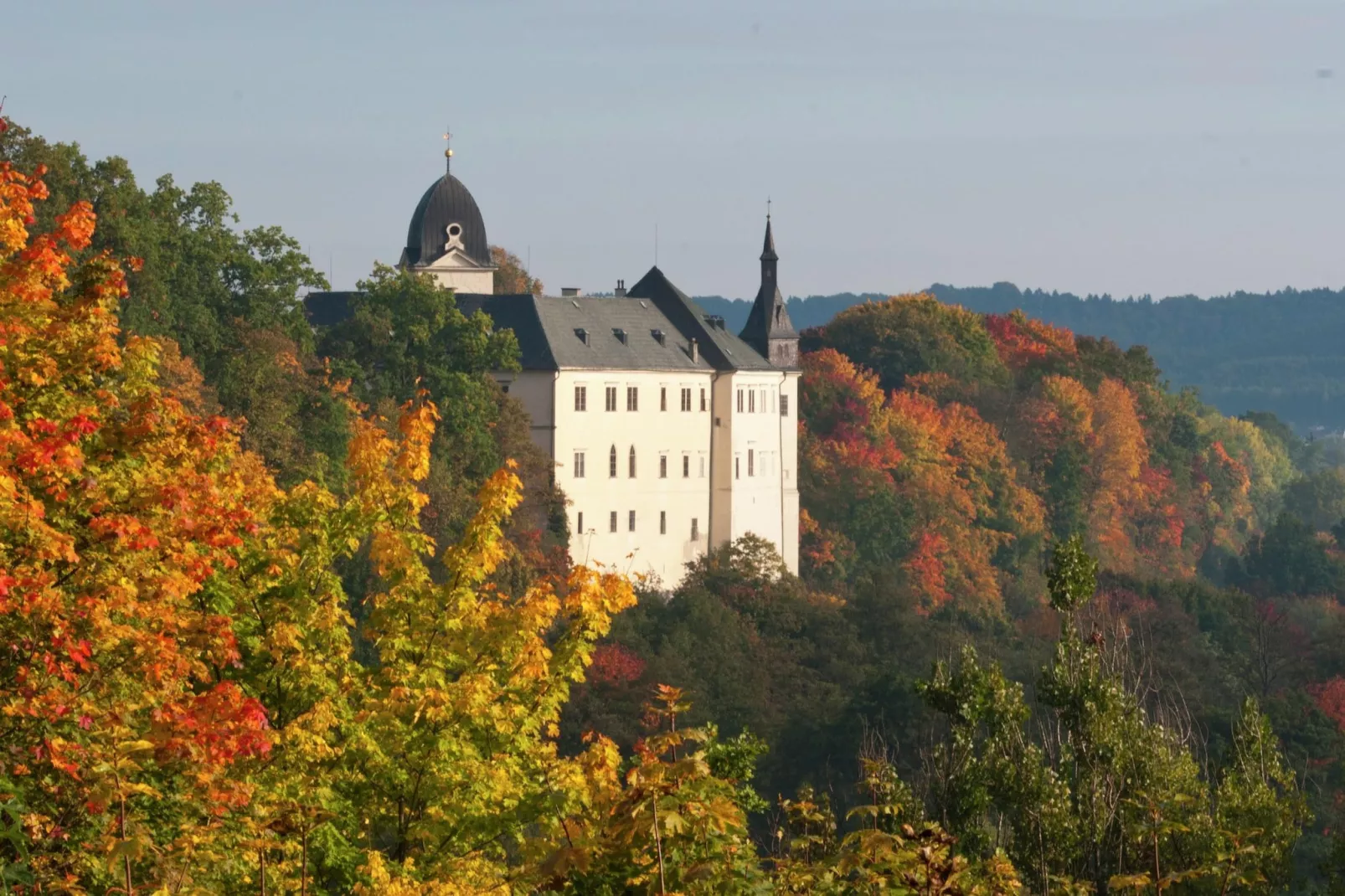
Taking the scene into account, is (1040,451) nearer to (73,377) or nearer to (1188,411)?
(1188,411)

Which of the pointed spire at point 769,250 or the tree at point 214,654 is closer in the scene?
the tree at point 214,654

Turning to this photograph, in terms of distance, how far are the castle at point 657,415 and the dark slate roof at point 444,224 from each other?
1001mm

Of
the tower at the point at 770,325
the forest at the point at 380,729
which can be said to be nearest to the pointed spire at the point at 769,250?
the tower at the point at 770,325

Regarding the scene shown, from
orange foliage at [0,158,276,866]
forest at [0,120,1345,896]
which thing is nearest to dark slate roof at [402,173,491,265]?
forest at [0,120,1345,896]

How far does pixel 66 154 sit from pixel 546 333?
968 inches

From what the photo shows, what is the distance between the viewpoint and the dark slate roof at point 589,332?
264ft

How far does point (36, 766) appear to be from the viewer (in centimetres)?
1625

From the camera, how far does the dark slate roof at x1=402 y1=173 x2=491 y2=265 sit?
311 ft

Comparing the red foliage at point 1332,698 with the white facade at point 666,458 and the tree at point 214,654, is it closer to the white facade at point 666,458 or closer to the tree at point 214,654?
the white facade at point 666,458

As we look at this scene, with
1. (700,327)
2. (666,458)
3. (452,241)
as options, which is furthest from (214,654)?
(452,241)

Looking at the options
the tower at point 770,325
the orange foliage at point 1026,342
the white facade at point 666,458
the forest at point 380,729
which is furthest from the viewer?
the orange foliage at point 1026,342

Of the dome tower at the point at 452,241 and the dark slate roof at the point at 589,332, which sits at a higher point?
the dome tower at the point at 452,241

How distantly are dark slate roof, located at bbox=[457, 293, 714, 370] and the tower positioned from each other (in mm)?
5557

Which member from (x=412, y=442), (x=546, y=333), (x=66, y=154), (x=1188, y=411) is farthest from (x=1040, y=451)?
(x=412, y=442)
